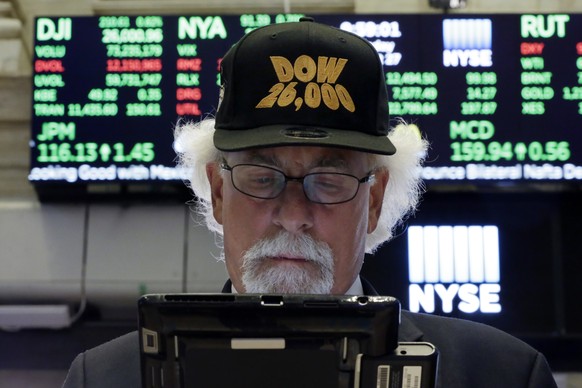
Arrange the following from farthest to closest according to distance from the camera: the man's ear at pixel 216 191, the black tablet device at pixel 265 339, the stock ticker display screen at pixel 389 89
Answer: the stock ticker display screen at pixel 389 89, the man's ear at pixel 216 191, the black tablet device at pixel 265 339

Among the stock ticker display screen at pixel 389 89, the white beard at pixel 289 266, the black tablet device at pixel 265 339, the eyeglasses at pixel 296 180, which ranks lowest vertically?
the black tablet device at pixel 265 339

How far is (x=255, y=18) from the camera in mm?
3990

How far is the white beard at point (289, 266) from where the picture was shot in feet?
4.35

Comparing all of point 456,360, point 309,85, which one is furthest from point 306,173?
point 456,360

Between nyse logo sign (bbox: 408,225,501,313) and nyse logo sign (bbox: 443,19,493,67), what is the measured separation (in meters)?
0.69

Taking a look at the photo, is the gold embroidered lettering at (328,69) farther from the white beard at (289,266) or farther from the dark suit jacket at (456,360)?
the dark suit jacket at (456,360)

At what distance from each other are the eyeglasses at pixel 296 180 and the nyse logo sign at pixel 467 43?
2709 millimetres

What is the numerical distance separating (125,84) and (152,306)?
10.2 ft

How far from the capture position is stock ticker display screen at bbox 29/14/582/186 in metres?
3.90

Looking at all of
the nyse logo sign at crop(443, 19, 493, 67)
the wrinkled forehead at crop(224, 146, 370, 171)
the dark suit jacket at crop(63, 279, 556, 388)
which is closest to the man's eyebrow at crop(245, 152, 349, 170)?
the wrinkled forehead at crop(224, 146, 370, 171)

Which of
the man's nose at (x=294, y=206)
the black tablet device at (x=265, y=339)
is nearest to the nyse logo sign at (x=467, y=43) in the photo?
the man's nose at (x=294, y=206)

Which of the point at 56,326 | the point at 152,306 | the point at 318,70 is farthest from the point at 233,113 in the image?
the point at 56,326

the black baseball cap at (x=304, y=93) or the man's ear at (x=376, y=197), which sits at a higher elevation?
the black baseball cap at (x=304, y=93)

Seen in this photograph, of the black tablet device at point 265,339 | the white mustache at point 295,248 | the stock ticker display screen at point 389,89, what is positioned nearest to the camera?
the black tablet device at point 265,339
